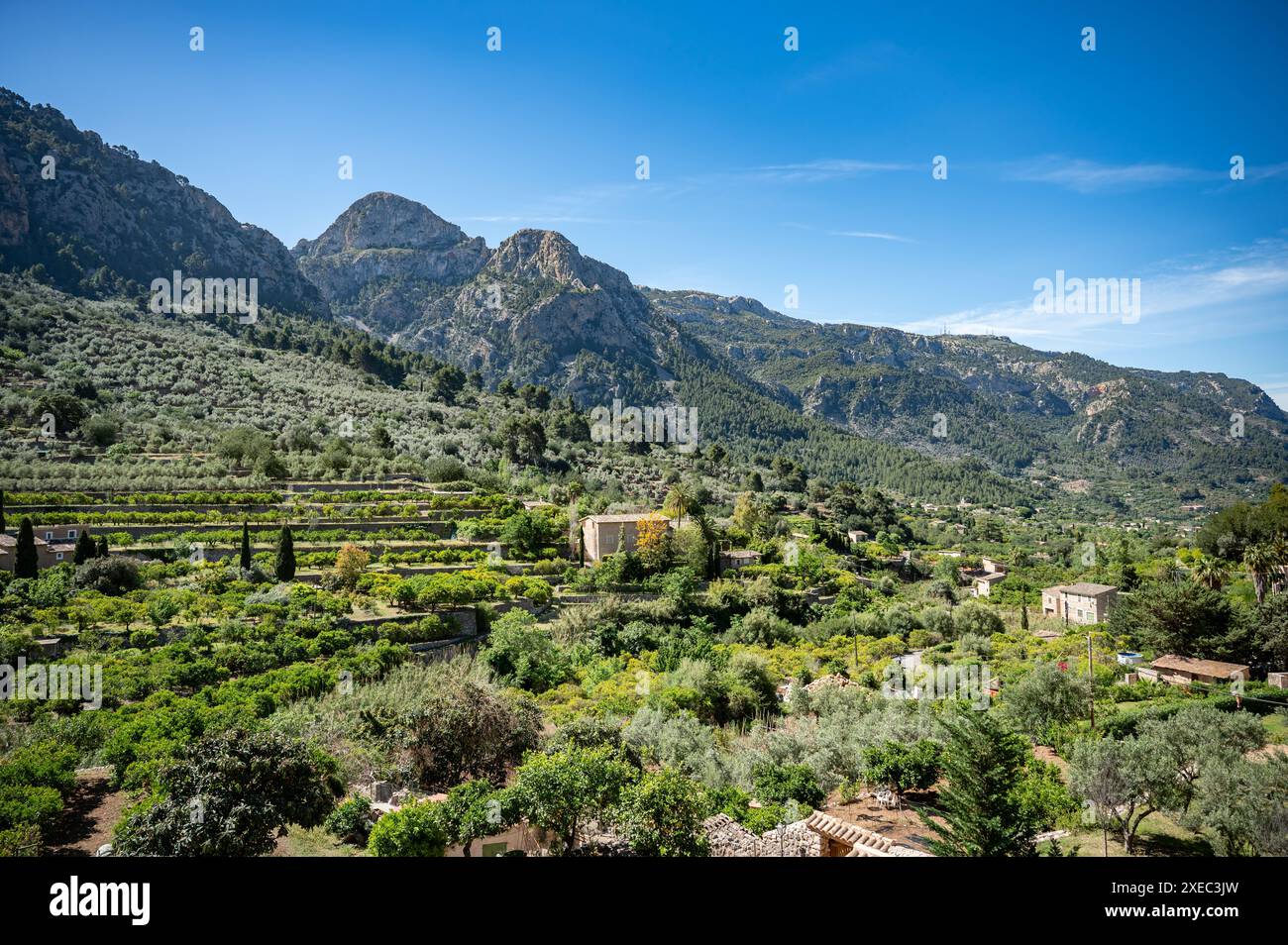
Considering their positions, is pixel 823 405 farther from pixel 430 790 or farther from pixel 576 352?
pixel 430 790

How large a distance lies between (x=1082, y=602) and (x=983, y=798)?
83.8ft

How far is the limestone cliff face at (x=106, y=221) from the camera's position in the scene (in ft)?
205

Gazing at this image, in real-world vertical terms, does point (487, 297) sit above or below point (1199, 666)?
above

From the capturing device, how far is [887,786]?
1334 centimetres

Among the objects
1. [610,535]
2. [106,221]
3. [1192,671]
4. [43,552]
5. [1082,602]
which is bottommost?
[1082,602]

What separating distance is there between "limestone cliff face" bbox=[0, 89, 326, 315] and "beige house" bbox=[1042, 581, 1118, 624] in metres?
75.0

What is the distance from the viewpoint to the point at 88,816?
981cm

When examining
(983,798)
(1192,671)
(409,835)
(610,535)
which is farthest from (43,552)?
(1192,671)

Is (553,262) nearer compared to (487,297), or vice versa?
(487,297)

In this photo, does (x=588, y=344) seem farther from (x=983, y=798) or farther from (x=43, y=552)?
(x=983, y=798)

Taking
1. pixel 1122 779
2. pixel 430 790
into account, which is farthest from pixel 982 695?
pixel 430 790

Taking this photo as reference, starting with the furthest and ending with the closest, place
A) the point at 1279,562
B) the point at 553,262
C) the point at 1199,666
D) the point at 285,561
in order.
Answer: the point at 553,262 < the point at 1279,562 < the point at 285,561 < the point at 1199,666

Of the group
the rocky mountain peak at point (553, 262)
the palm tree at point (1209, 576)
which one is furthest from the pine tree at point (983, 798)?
the rocky mountain peak at point (553, 262)

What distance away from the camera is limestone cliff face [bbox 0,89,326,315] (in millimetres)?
62438
